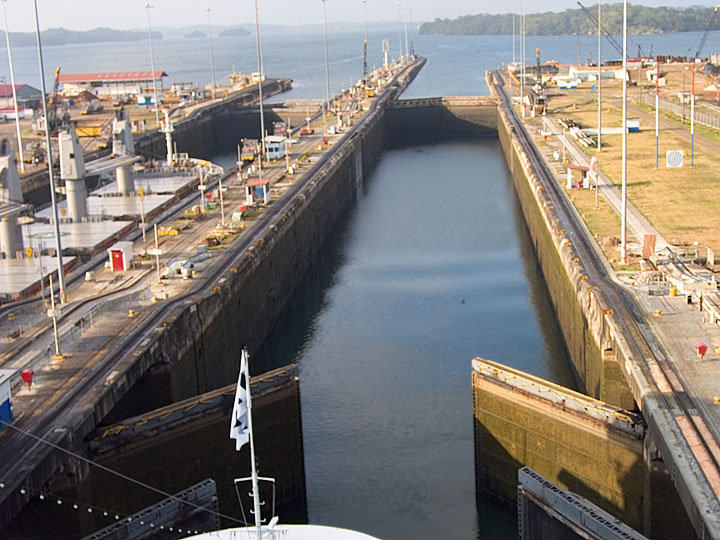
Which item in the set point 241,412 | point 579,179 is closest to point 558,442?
point 241,412

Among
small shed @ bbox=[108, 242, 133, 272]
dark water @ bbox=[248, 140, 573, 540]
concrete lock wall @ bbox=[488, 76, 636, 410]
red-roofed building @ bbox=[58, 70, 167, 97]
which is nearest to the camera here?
dark water @ bbox=[248, 140, 573, 540]

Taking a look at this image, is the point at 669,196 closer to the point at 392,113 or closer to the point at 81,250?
the point at 81,250

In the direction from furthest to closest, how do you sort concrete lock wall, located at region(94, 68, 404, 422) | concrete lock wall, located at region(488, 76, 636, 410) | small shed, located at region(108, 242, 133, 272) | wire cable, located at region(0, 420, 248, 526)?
1. small shed, located at region(108, 242, 133, 272)
2. concrete lock wall, located at region(94, 68, 404, 422)
3. concrete lock wall, located at region(488, 76, 636, 410)
4. wire cable, located at region(0, 420, 248, 526)

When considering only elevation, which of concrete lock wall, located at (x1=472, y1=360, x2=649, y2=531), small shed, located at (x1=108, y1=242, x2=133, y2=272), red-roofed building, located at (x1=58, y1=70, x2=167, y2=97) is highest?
red-roofed building, located at (x1=58, y1=70, x2=167, y2=97)

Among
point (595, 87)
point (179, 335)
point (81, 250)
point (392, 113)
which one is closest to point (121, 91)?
point (392, 113)

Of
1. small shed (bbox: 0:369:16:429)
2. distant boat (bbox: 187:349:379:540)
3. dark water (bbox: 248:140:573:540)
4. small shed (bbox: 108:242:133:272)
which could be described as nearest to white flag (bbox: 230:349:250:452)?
distant boat (bbox: 187:349:379:540)

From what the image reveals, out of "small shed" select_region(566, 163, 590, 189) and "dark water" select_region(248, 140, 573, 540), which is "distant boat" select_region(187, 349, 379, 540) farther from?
"small shed" select_region(566, 163, 590, 189)

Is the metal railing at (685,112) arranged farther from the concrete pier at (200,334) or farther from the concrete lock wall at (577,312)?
the concrete pier at (200,334)
